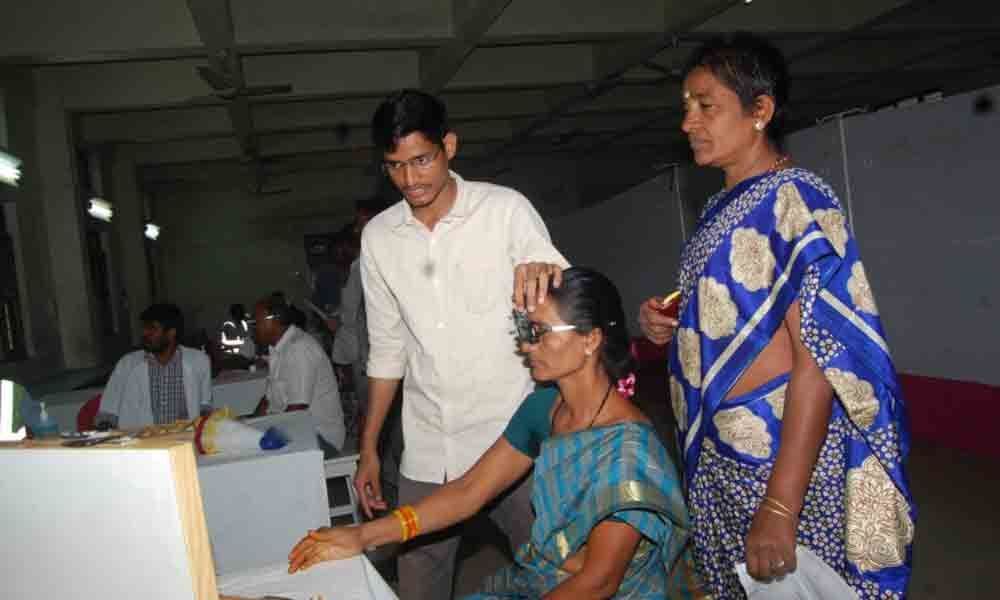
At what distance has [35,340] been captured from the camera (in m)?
6.21

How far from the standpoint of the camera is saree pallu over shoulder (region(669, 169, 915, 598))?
1332 mm

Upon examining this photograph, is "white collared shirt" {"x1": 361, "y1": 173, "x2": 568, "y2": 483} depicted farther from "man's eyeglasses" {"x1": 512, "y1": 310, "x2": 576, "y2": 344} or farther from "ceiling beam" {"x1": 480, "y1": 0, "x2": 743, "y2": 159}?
"ceiling beam" {"x1": 480, "y1": 0, "x2": 743, "y2": 159}

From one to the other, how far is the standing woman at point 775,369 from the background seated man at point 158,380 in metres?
3.56

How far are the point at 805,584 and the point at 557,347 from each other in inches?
24.9

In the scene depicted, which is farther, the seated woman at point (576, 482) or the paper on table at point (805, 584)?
the seated woman at point (576, 482)

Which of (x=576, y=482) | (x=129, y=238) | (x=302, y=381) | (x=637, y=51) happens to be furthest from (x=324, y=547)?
(x=129, y=238)

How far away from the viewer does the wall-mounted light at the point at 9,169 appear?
17.7ft

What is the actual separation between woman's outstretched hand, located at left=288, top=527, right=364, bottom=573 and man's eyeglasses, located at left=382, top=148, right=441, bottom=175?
0.90 m

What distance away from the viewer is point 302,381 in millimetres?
4008

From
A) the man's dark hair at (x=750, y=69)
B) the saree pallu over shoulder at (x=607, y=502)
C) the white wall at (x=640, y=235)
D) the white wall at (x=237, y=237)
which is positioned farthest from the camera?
the white wall at (x=237, y=237)

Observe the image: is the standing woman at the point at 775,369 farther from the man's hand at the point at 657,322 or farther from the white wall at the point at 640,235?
the white wall at the point at 640,235

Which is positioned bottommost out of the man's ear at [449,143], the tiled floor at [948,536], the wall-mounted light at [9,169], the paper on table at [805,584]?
the tiled floor at [948,536]

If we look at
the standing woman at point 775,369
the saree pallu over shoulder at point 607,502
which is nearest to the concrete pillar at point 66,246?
the saree pallu over shoulder at point 607,502

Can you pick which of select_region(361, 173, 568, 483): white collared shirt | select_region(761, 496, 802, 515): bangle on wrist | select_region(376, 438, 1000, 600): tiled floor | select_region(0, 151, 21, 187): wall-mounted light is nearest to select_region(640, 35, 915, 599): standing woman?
select_region(761, 496, 802, 515): bangle on wrist
